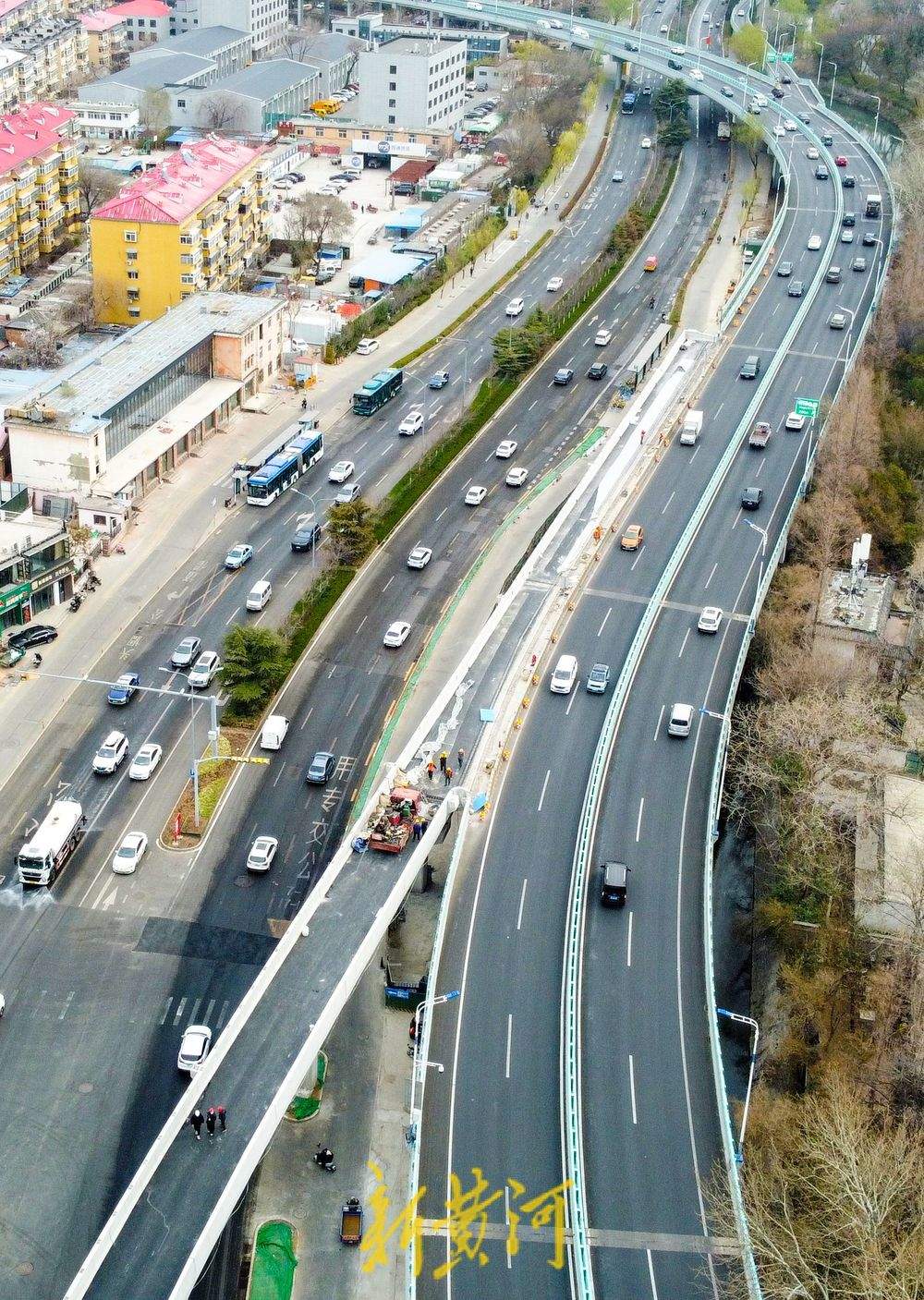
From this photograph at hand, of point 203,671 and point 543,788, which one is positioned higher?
point 543,788

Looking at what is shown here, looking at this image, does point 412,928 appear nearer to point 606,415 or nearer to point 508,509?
point 508,509

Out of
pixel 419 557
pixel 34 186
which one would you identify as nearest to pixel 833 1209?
pixel 419 557

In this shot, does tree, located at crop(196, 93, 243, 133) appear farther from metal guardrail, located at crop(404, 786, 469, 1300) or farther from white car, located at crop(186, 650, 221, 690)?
metal guardrail, located at crop(404, 786, 469, 1300)

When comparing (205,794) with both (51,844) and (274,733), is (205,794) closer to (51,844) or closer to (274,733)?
(274,733)

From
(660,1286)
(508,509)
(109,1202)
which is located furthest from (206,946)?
(508,509)

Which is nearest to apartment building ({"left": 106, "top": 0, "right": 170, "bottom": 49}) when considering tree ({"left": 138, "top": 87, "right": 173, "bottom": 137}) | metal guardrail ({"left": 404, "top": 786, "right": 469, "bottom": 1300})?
tree ({"left": 138, "top": 87, "right": 173, "bottom": 137})

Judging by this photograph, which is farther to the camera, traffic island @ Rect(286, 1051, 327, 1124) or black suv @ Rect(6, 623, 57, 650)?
black suv @ Rect(6, 623, 57, 650)
